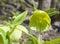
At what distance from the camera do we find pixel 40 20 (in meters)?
0.34

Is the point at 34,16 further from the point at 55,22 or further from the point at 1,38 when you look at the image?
the point at 55,22

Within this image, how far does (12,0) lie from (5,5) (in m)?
0.36

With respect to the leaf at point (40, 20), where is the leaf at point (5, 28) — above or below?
below

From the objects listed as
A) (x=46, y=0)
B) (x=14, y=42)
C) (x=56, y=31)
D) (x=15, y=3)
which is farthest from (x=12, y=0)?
(x=14, y=42)

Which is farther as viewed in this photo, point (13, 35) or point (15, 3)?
point (15, 3)

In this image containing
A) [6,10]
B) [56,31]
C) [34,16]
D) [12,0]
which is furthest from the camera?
[12,0]

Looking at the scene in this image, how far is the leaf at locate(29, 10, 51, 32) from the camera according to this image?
1.10 ft

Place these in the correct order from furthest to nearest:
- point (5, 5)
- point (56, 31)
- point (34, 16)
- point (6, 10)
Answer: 1. point (5, 5)
2. point (6, 10)
3. point (56, 31)
4. point (34, 16)

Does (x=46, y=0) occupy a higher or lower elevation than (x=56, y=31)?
higher

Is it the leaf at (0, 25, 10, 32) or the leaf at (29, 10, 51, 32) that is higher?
the leaf at (29, 10, 51, 32)

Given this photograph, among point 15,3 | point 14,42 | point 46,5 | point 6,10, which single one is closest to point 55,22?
point 46,5

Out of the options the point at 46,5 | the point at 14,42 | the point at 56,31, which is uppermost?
the point at 14,42

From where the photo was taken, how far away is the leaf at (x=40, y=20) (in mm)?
335

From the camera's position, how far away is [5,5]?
4086mm
